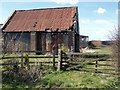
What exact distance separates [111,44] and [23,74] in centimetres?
514

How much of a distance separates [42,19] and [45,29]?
8.83 ft

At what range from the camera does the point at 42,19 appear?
1877 cm

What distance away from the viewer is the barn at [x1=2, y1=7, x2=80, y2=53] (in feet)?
53.4

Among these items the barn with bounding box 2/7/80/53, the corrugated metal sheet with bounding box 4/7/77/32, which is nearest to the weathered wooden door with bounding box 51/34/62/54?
the barn with bounding box 2/7/80/53

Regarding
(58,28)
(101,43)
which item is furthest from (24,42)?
(101,43)


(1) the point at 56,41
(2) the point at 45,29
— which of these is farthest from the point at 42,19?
(1) the point at 56,41

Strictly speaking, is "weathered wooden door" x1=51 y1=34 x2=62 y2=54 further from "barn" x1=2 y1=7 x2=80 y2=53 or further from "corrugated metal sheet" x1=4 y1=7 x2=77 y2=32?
"corrugated metal sheet" x1=4 y1=7 x2=77 y2=32

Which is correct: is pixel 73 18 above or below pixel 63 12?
below

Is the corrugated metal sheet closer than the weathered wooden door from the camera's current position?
No

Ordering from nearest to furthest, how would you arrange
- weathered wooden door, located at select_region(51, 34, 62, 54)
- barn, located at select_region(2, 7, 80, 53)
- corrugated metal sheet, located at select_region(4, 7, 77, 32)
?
barn, located at select_region(2, 7, 80, 53) → weathered wooden door, located at select_region(51, 34, 62, 54) → corrugated metal sheet, located at select_region(4, 7, 77, 32)

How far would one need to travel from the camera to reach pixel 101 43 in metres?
42.3

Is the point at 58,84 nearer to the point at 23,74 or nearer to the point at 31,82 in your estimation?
the point at 31,82

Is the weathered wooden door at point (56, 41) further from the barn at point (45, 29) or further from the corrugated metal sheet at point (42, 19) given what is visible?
the corrugated metal sheet at point (42, 19)

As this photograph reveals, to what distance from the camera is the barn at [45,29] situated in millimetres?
16281
